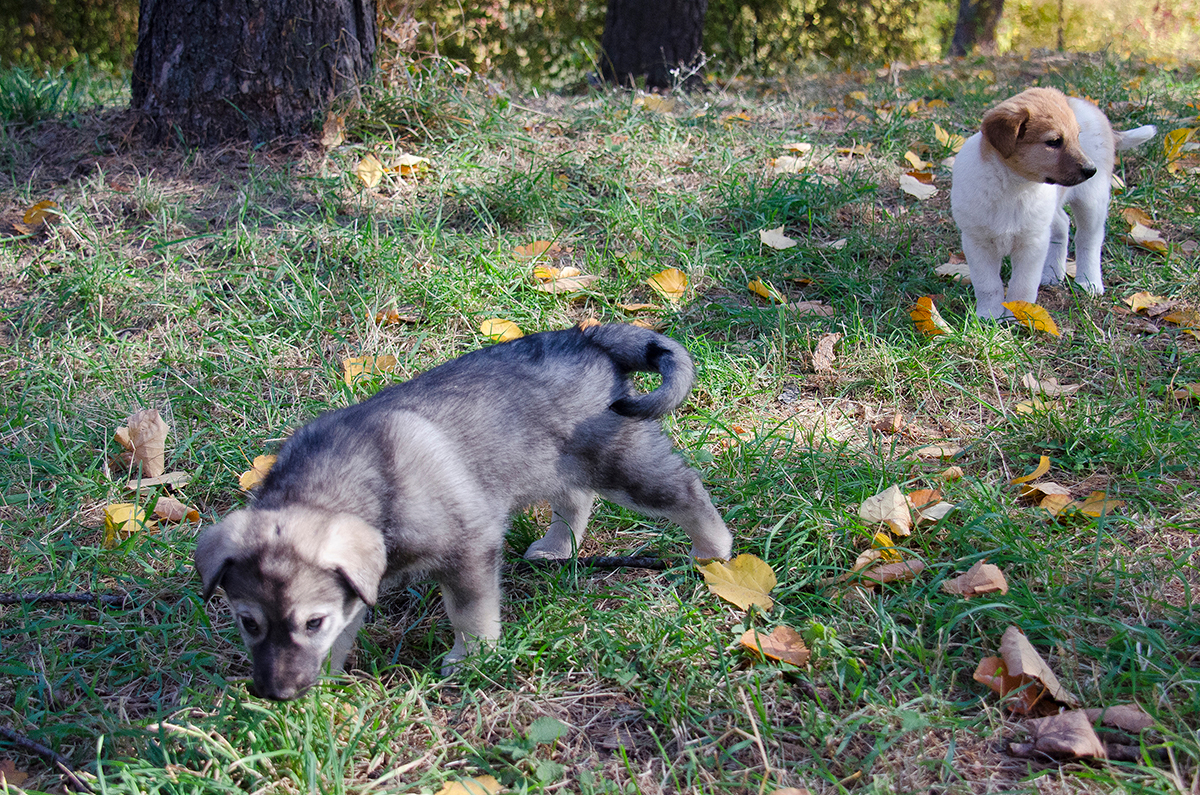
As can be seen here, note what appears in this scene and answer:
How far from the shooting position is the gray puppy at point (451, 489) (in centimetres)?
228

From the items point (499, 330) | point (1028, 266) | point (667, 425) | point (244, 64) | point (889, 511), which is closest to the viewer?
point (889, 511)

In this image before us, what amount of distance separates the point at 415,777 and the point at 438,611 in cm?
75

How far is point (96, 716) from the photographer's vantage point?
2457 millimetres

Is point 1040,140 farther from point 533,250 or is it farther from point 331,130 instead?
point 331,130

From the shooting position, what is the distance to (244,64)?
5.12 meters

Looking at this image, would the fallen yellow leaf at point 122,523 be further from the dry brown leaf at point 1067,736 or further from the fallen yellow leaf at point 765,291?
the fallen yellow leaf at point 765,291

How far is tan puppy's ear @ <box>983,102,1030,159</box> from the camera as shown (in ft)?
13.3

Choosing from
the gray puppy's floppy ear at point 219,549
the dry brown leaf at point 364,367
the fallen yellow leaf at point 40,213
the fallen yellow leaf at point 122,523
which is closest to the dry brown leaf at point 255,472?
the fallen yellow leaf at point 122,523

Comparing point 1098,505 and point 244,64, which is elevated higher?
point 244,64

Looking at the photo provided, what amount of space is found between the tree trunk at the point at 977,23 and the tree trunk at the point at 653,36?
6.04 m

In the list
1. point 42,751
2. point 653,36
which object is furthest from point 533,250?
point 653,36

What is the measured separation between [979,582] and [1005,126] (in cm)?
241

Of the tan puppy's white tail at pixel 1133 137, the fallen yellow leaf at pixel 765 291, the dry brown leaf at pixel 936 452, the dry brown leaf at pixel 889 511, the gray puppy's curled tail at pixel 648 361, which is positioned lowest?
the dry brown leaf at pixel 936 452

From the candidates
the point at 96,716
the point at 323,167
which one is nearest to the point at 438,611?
the point at 96,716
